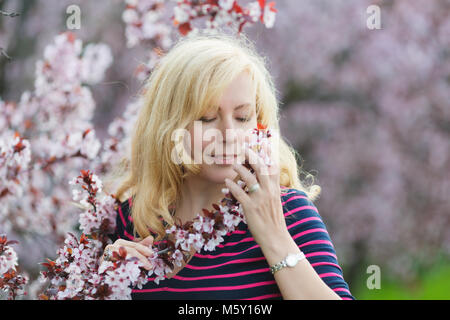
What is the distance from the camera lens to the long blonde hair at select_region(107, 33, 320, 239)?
1548mm

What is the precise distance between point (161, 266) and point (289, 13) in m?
4.10

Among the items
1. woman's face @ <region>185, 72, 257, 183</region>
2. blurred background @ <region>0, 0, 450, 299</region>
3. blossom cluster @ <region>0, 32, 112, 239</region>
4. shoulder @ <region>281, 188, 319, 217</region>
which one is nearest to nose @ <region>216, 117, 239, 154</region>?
woman's face @ <region>185, 72, 257, 183</region>

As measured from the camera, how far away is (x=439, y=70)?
480 cm

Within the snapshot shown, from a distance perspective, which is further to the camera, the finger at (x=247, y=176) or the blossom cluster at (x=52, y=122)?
the blossom cluster at (x=52, y=122)

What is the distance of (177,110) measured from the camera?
1.62 m

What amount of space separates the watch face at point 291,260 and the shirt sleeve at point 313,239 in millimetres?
141

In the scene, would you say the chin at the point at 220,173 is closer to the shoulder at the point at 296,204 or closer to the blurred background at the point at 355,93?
the shoulder at the point at 296,204

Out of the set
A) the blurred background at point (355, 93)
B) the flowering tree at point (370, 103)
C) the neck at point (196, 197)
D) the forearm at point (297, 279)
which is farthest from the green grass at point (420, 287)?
the forearm at point (297, 279)

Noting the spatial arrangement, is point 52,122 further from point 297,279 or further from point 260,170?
point 297,279

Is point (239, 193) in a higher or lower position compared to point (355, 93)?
lower

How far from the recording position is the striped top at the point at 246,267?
4.65ft

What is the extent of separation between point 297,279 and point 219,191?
518 millimetres

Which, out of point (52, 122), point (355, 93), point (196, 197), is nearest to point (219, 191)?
point (196, 197)

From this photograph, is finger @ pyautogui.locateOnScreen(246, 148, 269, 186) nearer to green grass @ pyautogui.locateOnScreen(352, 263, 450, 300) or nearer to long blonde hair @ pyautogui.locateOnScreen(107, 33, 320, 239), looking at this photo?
long blonde hair @ pyautogui.locateOnScreen(107, 33, 320, 239)
